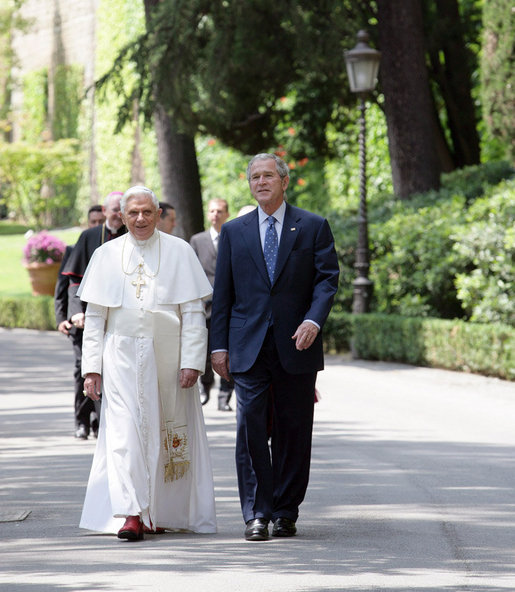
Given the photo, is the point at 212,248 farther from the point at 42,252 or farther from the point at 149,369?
the point at 42,252

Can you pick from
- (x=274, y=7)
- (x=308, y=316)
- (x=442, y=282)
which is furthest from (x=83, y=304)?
(x=274, y=7)

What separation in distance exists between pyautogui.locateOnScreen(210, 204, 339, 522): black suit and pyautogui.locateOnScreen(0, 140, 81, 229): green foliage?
34934 millimetres

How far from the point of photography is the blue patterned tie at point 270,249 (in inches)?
258

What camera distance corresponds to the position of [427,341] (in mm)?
15586

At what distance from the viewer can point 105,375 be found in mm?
6645

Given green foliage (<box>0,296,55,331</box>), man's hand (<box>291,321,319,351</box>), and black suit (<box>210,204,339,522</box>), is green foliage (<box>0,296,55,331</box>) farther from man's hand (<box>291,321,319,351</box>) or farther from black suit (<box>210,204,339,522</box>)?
man's hand (<box>291,321,319,351</box>)

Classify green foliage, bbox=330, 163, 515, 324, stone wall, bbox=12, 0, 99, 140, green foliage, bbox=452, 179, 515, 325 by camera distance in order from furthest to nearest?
stone wall, bbox=12, 0, 99, 140 → green foliage, bbox=330, 163, 515, 324 → green foliage, bbox=452, 179, 515, 325

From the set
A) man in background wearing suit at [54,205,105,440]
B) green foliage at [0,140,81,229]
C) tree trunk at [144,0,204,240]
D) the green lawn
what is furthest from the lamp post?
green foliage at [0,140,81,229]

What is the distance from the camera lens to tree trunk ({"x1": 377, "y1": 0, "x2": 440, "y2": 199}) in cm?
1973

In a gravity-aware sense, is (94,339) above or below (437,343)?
above

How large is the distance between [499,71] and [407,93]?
2.13 m

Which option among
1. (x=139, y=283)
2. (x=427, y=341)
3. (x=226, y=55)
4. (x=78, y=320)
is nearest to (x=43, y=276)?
(x=226, y=55)

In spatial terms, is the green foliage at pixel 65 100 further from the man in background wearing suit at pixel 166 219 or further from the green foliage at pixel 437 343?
the man in background wearing suit at pixel 166 219

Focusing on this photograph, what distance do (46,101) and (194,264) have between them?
1697 inches
